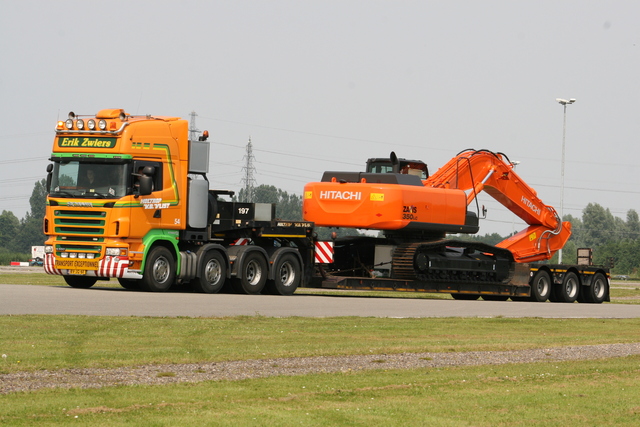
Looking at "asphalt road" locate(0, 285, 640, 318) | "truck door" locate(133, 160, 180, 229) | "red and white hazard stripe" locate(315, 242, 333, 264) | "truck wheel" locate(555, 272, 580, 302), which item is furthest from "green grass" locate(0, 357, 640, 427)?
"truck wheel" locate(555, 272, 580, 302)

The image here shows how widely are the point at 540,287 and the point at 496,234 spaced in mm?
92798

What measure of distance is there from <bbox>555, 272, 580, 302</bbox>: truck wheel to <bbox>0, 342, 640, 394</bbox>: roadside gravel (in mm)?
19824

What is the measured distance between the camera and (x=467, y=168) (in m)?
32.4

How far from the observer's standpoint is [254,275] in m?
27.5

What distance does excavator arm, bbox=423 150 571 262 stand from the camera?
3203 cm

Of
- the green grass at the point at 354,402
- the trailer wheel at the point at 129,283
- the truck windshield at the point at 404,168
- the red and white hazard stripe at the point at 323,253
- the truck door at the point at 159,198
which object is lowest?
the green grass at the point at 354,402

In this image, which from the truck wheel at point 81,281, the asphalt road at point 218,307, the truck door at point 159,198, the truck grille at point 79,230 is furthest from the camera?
the truck wheel at point 81,281

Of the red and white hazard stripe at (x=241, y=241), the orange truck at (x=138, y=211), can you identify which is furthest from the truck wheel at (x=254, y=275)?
the red and white hazard stripe at (x=241, y=241)

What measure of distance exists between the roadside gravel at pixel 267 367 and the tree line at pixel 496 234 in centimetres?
9417

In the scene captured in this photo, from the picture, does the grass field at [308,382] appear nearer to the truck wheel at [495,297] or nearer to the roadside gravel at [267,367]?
the roadside gravel at [267,367]

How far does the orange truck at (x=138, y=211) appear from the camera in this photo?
2436 centimetres

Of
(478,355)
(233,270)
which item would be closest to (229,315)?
(478,355)

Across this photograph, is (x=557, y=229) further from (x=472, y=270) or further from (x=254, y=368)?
(x=254, y=368)

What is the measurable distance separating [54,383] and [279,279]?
17944mm
